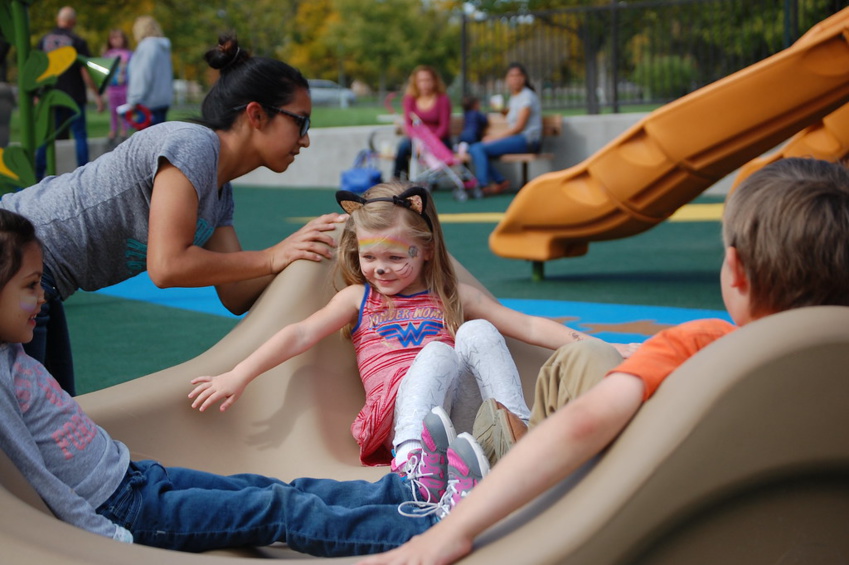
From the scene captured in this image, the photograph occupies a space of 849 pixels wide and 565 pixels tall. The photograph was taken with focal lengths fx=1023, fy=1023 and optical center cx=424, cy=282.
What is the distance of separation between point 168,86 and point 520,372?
803cm

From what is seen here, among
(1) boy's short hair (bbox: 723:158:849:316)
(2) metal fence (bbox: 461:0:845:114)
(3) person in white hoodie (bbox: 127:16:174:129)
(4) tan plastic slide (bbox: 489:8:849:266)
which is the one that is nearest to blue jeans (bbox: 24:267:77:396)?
(1) boy's short hair (bbox: 723:158:849:316)

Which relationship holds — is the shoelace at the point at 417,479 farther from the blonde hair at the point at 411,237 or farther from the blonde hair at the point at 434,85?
the blonde hair at the point at 434,85

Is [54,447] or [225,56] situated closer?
[54,447]

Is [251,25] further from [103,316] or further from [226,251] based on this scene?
[226,251]

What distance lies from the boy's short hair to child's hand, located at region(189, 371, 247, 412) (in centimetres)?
130

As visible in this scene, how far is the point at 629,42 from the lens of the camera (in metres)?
12.7

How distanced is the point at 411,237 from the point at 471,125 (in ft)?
29.0

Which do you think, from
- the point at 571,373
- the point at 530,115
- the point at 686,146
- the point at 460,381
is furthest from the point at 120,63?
the point at 571,373

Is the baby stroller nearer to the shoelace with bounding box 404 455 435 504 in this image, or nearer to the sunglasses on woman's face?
the sunglasses on woman's face

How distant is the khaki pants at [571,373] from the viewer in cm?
158

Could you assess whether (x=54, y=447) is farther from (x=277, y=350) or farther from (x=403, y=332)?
(x=403, y=332)

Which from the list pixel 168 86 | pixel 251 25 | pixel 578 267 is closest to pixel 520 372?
pixel 578 267

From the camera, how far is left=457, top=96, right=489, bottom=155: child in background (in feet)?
36.3

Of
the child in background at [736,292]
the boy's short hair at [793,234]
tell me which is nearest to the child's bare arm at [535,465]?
the child in background at [736,292]
